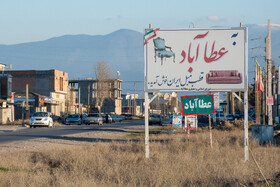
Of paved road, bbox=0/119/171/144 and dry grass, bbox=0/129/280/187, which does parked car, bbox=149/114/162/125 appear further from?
dry grass, bbox=0/129/280/187

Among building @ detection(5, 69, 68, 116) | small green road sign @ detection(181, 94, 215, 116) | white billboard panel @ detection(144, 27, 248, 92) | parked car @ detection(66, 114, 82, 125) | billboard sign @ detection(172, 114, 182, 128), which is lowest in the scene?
parked car @ detection(66, 114, 82, 125)

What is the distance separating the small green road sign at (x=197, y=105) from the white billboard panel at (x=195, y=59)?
3.27ft

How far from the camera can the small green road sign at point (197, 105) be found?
15.8m

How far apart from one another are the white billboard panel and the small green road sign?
1.00 metres

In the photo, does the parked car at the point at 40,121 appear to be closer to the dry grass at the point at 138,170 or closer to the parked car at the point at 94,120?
the parked car at the point at 94,120

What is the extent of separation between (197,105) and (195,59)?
1.75m

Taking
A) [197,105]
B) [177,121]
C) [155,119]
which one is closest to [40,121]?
[177,121]

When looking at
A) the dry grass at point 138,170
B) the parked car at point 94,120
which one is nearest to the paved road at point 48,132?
the dry grass at point 138,170

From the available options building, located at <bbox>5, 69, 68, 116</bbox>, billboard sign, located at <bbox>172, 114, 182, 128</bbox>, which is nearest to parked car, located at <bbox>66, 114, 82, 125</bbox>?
billboard sign, located at <bbox>172, 114, 182, 128</bbox>

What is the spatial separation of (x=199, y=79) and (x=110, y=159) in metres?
3.70

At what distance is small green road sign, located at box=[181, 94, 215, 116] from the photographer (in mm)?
15750

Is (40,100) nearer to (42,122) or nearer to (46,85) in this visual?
(46,85)

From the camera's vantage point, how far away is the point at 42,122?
47.6 meters

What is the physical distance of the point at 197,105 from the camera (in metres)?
15.8
